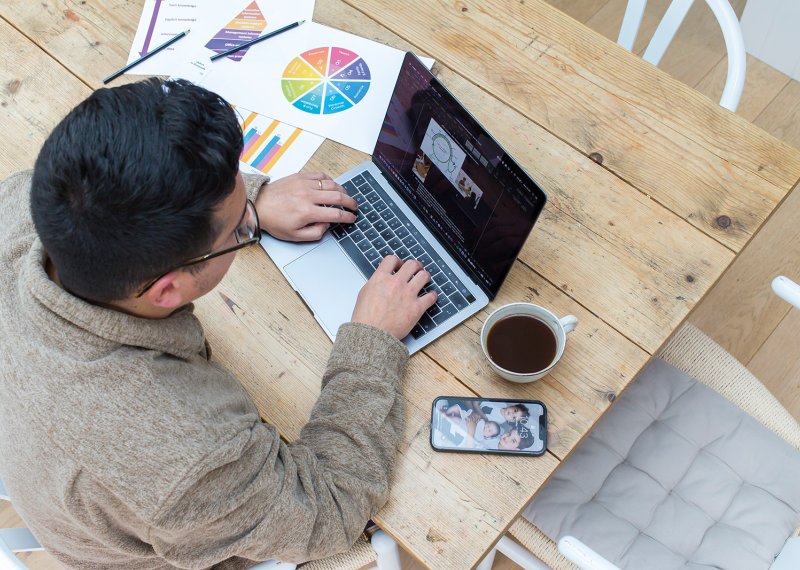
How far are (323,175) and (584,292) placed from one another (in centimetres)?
43

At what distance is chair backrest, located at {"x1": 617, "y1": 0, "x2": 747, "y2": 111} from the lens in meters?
1.32

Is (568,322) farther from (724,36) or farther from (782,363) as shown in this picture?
(782,363)

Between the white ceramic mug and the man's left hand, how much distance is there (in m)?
0.28

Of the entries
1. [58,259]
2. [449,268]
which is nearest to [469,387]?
[449,268]

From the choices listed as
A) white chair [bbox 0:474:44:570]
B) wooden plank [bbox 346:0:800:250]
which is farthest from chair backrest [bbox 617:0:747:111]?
white chair [bbox 0:474:44:570]

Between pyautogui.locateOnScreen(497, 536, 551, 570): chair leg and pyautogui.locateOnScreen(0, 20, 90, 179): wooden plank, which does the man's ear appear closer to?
pyautogui.locateOnScreen(0, 20, 90, 179): wooden plank

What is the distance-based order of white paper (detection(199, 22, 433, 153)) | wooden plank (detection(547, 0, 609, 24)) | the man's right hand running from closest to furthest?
the man's right hand < white paper (detection(199, 22, 433, 153)) < wooden plank (detection(547, 0, 609, 24))

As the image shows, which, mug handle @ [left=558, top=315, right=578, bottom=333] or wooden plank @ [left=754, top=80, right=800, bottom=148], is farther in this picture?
wooden plank @ [left=754, top=80, right=800, bottom=148]

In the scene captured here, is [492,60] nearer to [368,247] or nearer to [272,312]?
[368,247]

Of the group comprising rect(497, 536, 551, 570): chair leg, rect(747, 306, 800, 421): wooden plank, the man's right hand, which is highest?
the man's right hand

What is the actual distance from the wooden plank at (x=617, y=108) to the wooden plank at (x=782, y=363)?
85 cm

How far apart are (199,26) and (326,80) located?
277 mm

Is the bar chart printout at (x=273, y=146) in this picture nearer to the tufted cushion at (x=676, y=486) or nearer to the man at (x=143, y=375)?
Answer: the man at (x=143, y=375)

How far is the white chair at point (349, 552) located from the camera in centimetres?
106
